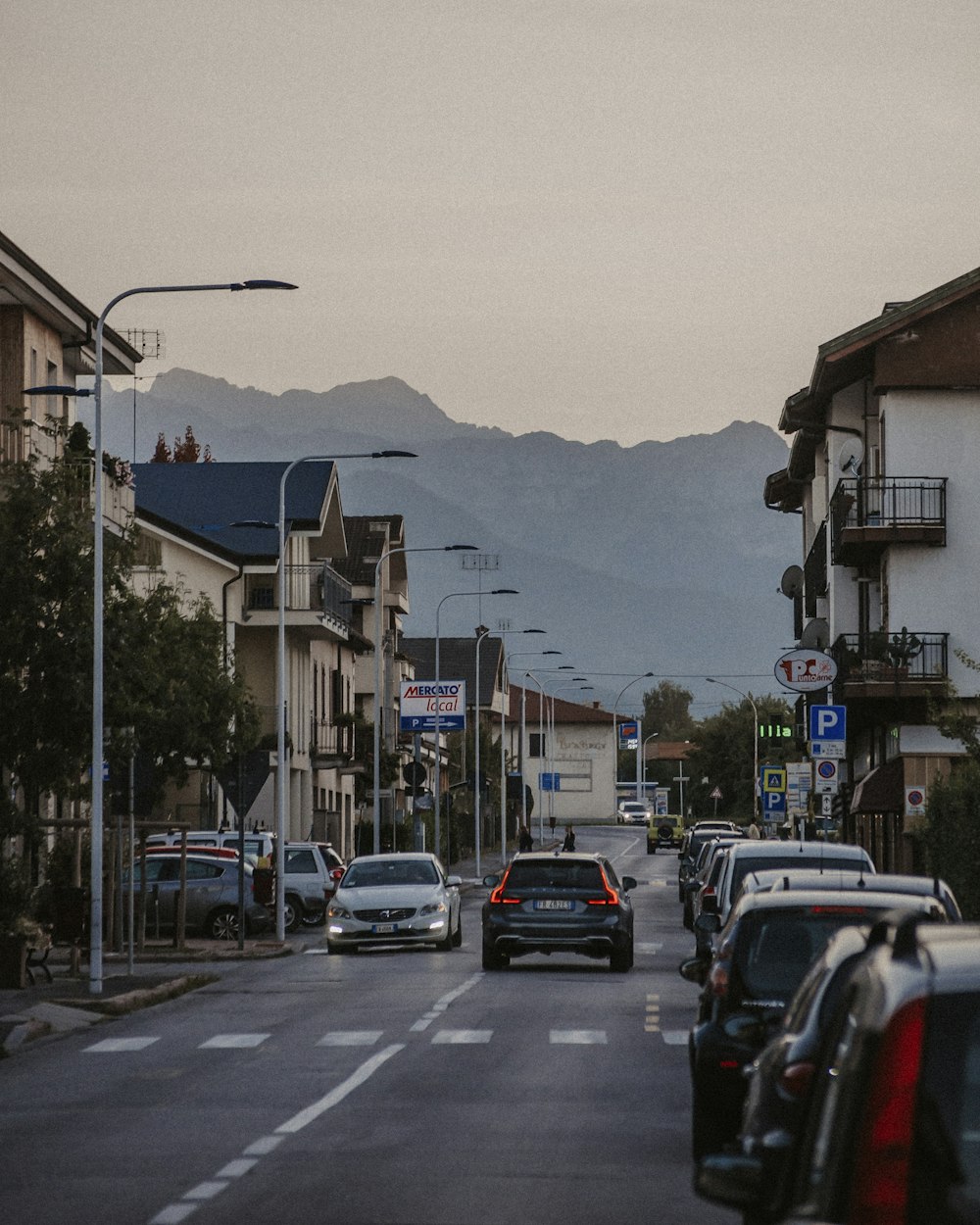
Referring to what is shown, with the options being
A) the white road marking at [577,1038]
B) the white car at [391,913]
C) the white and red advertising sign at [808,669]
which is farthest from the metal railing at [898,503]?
the white road marking at [577,1038]

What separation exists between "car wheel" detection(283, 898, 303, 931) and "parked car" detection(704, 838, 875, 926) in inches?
864

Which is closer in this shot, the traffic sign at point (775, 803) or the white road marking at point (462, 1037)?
the white road marking at point (462, 1037)

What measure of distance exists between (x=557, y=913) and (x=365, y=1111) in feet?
53.0

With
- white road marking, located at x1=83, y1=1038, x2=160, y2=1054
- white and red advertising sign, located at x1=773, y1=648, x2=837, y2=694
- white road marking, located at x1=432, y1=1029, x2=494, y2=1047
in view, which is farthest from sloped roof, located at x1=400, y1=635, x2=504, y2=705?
white road marking, located at x1=83, y1=1038, x2=160, y2=1054

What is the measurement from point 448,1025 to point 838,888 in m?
10.0

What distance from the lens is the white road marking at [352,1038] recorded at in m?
20.7

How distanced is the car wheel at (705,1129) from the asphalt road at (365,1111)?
165 mm

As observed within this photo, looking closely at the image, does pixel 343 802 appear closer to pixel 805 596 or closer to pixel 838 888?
pixel 805 596

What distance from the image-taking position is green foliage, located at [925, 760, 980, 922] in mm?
31141

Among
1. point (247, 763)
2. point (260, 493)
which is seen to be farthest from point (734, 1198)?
point (260, 493)

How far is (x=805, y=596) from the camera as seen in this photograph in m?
71.1

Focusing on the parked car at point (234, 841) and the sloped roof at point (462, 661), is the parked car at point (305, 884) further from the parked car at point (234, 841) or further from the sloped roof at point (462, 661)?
the sloped roof at point (462, 661)

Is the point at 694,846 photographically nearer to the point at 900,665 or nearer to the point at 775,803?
the point at 775,803

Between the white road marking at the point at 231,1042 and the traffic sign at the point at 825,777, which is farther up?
the traffic sign at the point at 825,777
